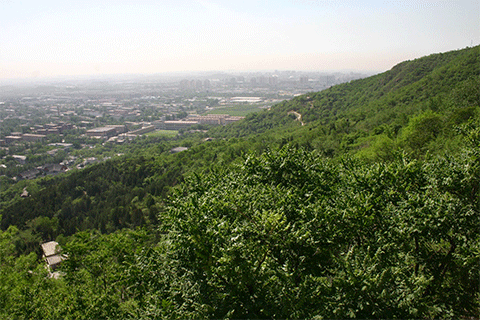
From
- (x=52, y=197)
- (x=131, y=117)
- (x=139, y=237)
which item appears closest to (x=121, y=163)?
(x=52, y=197)

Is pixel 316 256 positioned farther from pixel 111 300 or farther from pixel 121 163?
pixel 121 163

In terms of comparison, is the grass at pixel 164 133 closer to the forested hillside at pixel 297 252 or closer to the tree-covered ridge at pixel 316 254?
the forested hillside at pixel 297 252

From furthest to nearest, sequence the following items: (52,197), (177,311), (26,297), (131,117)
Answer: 1. (131,117)
2. (52,197)
3. (26,297)
4. (177,311)

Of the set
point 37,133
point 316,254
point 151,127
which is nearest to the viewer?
point 316,254

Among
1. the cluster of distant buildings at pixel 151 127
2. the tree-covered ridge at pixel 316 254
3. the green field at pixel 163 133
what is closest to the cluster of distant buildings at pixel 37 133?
the cluster of distant buildings at pixel 151 127

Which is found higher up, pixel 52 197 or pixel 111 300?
pixel 111 300


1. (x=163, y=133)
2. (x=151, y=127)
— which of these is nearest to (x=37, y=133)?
(x=151, y=127)

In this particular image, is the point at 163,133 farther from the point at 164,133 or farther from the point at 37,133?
the point at 37,133
